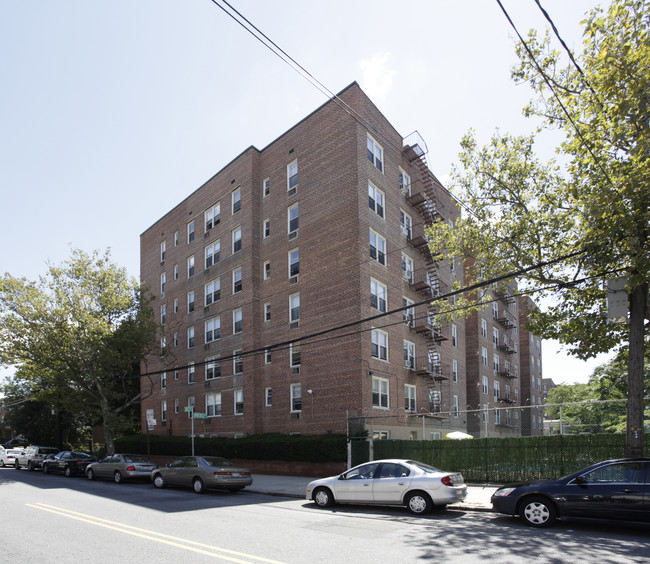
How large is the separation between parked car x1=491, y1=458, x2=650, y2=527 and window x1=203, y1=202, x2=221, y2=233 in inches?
1122

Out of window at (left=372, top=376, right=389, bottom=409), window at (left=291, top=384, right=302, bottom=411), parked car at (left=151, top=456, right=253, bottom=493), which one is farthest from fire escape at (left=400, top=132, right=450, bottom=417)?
parked car at (left=151, top=456, right=253, bottom=493)

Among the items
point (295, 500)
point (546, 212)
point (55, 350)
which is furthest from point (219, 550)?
point (55, 350)

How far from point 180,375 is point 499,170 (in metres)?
28.1

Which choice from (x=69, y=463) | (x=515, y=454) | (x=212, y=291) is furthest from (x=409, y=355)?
(x=69, y=463)

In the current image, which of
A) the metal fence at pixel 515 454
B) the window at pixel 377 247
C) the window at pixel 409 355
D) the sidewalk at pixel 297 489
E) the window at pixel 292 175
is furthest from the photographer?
the window at pixel 292 175

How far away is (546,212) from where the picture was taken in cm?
1596

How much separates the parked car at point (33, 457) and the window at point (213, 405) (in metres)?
9.81

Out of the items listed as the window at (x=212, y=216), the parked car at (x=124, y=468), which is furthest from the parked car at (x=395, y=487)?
the window at (x=212, y=216)

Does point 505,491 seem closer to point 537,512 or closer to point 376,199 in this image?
point 537,512

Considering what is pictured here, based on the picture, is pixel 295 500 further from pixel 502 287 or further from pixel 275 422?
pixel 275 422

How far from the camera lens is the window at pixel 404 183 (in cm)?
3058

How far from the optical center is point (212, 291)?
114 ft

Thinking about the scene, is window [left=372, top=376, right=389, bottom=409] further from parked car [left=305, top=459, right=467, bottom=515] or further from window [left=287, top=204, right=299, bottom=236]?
parked car [left=305, top=459, right=467, bottom=515]

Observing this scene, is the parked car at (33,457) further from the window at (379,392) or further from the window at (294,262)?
the window at (379,392)
